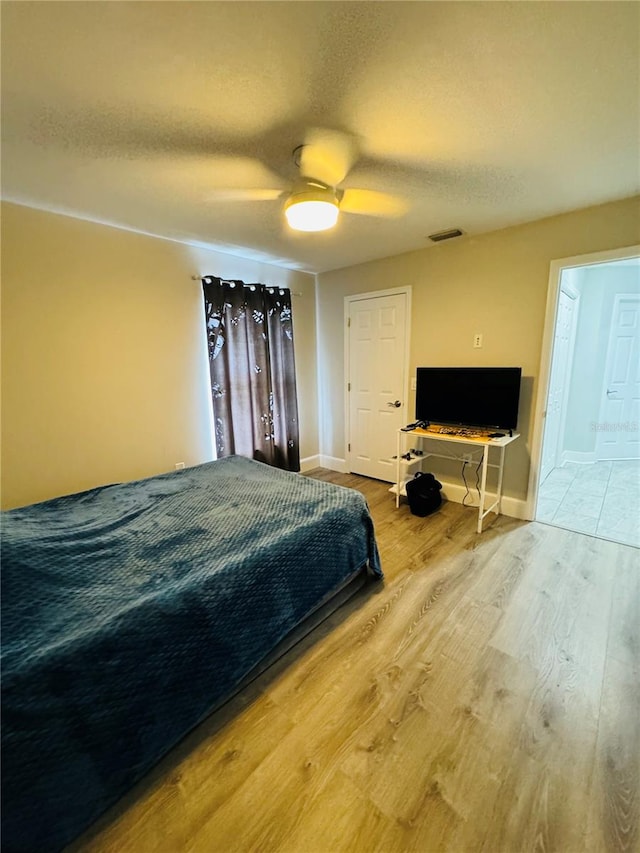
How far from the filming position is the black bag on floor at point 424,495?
122 inches

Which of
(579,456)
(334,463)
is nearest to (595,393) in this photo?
(579,456)

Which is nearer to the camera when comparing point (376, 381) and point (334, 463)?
point (376, 381)

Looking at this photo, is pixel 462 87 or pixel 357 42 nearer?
pixel 357 42

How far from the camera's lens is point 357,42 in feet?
3.74

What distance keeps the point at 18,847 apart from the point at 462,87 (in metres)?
2.84

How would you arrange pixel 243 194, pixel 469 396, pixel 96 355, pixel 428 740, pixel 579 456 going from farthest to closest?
pixel 579 456
pixel 469 396
pixel 96 355
pixel 243 194
pixel 428 740

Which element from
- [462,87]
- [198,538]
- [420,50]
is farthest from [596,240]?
[198,538]

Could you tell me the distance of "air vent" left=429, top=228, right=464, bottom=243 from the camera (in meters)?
2.83

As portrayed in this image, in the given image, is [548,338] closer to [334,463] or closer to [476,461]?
[476,461]

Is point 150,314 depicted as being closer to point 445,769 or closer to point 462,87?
point 462,87

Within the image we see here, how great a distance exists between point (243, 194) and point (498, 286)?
2.16m

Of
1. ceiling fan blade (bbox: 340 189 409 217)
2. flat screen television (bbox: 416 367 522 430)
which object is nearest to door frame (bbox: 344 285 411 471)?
flat screen television (bbox: 416 367 522 430)

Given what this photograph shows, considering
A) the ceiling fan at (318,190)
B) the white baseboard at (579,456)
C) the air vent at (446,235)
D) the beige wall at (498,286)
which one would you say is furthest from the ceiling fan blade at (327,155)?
the white baseboard at (579,456)

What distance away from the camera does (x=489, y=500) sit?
3.17 metres
